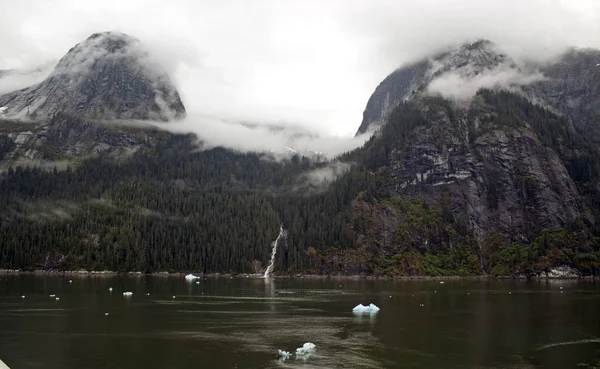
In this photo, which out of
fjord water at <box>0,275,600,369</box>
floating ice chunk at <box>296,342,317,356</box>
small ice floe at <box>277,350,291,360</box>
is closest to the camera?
fjord water at <box>0,275,600,369</box>

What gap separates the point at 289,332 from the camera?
3260 inches

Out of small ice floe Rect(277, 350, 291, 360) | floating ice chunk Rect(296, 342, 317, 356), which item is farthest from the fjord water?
floating ice chunk Rect(296, 342, 317, 356)

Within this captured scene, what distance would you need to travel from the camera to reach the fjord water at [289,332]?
63.1 m

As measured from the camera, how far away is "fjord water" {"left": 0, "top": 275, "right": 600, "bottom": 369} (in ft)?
207

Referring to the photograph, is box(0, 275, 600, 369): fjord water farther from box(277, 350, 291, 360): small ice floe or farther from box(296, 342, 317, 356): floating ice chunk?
box(296, 342, 317, 356): floating ice chunk

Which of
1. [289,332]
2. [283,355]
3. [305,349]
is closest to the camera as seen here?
[283,355]

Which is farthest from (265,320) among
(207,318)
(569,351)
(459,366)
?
(569,351)

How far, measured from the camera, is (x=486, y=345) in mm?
A: 74000

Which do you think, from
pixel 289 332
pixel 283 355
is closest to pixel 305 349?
pixel 283 355

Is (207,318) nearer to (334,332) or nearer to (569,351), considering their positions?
(334,332)

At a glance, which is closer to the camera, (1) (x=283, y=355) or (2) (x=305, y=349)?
Answer: (1) (x=283, y=355)

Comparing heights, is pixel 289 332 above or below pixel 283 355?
below

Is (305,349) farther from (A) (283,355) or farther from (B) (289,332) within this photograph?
(B) (289,332)

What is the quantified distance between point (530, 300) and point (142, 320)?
94.3 m
